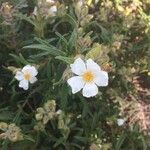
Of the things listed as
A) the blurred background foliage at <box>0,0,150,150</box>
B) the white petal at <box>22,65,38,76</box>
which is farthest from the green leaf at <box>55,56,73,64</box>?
the white petal at <box>22,65,38,76</box>

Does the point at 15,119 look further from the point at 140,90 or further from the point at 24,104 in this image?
the point at 140,90

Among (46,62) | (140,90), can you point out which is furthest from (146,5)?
(46,62)

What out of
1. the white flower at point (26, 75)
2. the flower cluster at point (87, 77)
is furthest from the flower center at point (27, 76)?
the flower cluster at point (87, 77)

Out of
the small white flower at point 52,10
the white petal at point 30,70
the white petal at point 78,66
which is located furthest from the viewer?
the small white flower at point 52,10

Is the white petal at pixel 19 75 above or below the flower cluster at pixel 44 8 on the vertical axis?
below

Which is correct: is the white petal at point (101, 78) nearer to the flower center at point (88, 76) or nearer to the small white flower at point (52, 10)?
the flower center at point (88, 76)
